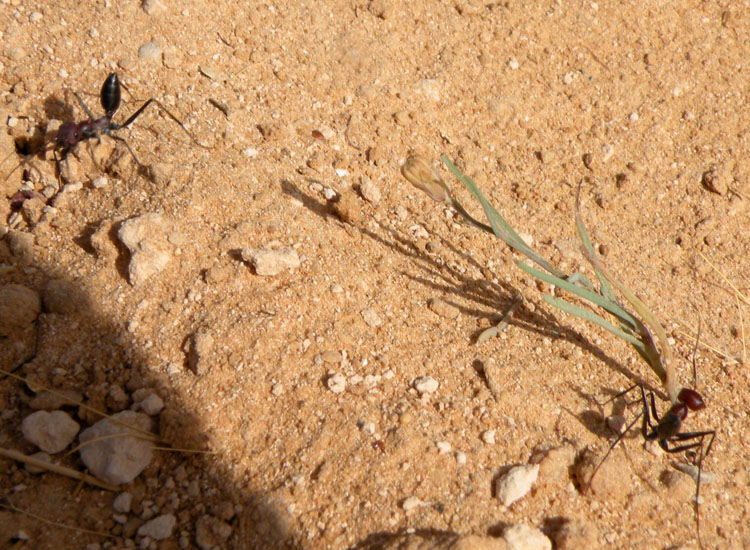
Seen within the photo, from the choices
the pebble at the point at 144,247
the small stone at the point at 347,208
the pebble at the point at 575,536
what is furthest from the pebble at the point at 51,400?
the pebble at the point at 575,536

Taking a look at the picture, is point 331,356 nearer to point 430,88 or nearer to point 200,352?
point 200,352

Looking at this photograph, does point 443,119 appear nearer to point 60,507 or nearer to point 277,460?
point 277,460

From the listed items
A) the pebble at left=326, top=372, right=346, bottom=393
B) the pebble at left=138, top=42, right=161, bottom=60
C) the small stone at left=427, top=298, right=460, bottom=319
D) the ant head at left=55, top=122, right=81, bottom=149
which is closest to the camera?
the pebble at left=326, top=372, right=346, bottom=393

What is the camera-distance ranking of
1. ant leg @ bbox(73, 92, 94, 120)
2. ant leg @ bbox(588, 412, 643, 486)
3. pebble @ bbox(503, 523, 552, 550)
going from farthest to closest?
ant leg @ bbox(73, 92, 94, 120) → ant leg @ bbox(588, 412, 643, 486) → pebble @ bbox(503, 523, 552, 550)

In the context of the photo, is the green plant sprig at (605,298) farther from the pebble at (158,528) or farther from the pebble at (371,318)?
the pebble at (158,528)

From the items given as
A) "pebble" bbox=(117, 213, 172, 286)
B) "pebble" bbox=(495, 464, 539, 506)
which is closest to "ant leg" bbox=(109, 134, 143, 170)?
"pebble" bbox=(117, 213, 172, 286)

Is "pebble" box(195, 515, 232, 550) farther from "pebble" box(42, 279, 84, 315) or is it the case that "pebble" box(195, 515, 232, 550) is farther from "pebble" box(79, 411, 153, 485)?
"pebble" box(42, 279, 84, 315)

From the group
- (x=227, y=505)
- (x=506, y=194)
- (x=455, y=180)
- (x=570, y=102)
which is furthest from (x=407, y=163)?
(x=227, y=505)
